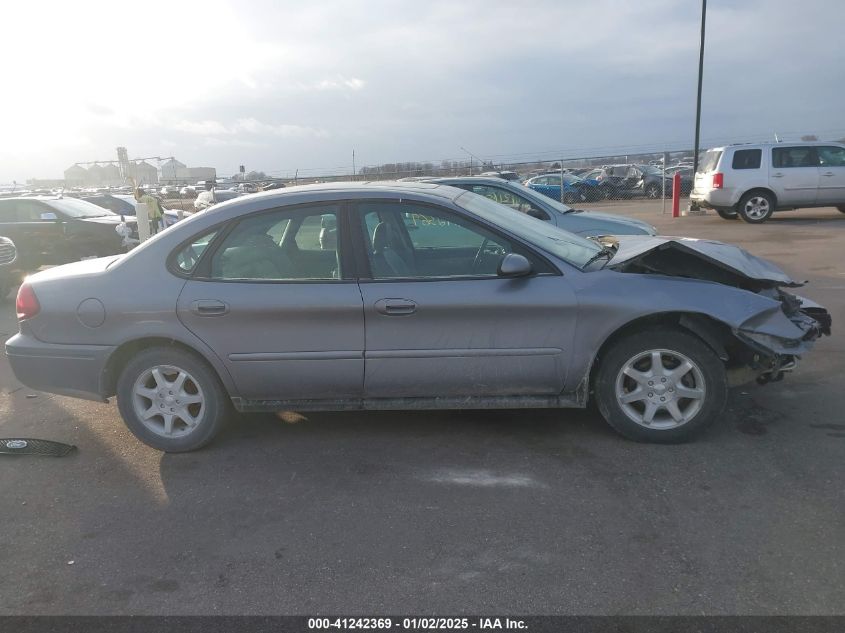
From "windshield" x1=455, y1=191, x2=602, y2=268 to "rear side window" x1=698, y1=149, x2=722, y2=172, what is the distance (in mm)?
13073

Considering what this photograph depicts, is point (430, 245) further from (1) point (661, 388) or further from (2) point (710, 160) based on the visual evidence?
(2) point (710, 160)

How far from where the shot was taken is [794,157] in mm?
16078

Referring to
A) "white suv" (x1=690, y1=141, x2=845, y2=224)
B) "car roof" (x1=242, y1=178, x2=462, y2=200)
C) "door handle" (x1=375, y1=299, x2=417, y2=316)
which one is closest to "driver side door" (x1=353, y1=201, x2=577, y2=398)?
"door handle" (x1=375, y1=299, x2=417, y2=316)

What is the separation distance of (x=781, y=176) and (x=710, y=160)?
1.59 metres

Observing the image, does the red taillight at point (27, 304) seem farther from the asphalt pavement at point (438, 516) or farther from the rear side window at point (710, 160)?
the rear side window at point (710, 160)

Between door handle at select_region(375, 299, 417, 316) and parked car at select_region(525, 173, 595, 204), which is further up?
parked car at select_region(525, 173, 595, 204)

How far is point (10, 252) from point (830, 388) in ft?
34.7

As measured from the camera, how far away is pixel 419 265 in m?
4.34

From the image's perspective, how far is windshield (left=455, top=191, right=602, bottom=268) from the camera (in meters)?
4.32

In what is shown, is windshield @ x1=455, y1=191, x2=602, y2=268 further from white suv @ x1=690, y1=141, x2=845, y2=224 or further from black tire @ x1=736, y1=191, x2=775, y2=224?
black tire @ x1=736, y1=191, x2=775, y2=224

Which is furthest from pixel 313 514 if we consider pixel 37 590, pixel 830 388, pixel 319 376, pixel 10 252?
pixel 10 252

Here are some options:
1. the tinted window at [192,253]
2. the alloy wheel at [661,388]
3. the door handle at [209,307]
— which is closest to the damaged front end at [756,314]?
the alloy wheel at [661,388]

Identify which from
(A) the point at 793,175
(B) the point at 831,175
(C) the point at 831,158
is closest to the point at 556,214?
(A) the point at 793,175

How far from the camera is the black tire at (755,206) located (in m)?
16.2
